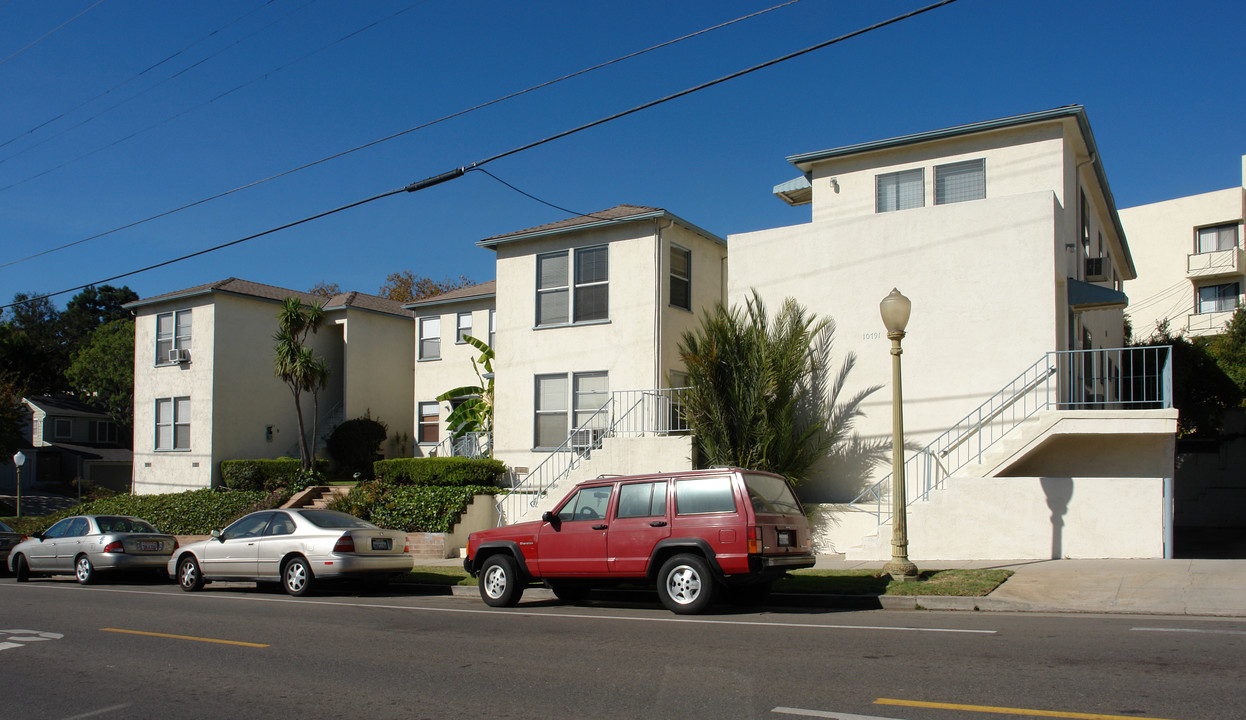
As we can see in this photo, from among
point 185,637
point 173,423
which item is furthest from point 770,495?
point 173,423

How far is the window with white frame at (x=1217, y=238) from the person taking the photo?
40969 mm

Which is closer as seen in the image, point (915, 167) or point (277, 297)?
point (915, 167)

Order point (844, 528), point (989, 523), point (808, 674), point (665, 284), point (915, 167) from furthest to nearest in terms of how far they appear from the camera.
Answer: point (665, 284)
point (915, 167)
point (844, 528)
point (989, 523)
point (808, 674)

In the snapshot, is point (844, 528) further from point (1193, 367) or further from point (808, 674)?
point (1193, 367)

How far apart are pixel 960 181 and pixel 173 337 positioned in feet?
81.9

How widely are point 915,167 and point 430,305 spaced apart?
17754mm

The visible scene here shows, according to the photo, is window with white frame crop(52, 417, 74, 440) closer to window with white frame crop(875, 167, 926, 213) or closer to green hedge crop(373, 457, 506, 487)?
green hedge crop(373, 457, 506, 487)

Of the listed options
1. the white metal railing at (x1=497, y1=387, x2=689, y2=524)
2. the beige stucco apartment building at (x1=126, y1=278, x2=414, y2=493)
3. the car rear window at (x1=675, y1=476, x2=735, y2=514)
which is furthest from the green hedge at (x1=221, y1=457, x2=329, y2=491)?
the car rear window at (x1=675, y1=476, x2=735, y2=514)

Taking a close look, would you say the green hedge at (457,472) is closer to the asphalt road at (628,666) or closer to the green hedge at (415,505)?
the green hedge at (415,505)

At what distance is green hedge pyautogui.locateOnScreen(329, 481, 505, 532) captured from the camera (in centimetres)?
1986

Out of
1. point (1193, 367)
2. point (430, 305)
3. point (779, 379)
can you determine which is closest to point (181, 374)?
point (430, 305)

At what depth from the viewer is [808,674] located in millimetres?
6988

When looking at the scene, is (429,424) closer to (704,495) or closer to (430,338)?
(430,338)

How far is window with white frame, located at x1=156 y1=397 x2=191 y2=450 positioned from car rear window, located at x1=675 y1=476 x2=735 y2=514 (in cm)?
2331
